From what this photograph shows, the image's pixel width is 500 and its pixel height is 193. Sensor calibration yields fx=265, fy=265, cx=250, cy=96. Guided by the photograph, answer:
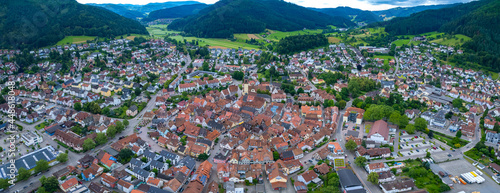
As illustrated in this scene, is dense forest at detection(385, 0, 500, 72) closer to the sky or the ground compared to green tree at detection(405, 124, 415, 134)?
closer to the sky

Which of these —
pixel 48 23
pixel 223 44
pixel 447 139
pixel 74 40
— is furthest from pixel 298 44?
pixel 48 23

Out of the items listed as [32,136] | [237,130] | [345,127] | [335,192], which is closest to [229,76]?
[237,130]

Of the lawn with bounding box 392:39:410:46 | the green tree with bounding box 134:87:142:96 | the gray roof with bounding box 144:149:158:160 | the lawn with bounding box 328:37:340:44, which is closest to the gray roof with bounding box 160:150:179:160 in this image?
the gray roof with bounding box 144:149:158:160

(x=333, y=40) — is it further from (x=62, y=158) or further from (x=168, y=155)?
(x=62, y=158)

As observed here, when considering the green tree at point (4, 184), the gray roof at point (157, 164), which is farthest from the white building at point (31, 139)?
the gray roof at point (157, 164)

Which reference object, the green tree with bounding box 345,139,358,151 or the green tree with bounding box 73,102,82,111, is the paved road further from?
the green tree with bounding box 73,102,82,111

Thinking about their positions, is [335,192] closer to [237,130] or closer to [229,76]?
[237,130]

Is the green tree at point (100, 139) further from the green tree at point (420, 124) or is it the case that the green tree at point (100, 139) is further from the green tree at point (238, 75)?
the green tree at point (420, 124)
